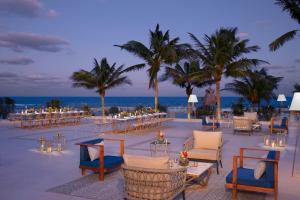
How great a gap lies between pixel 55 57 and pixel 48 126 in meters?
8.79

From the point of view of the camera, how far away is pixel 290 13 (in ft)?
39.3

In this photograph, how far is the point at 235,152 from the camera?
8.54 meters

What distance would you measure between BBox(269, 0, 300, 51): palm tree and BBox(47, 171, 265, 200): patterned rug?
310 inches

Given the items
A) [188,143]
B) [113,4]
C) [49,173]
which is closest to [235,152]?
[188,143]

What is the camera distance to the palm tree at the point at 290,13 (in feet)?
37.8

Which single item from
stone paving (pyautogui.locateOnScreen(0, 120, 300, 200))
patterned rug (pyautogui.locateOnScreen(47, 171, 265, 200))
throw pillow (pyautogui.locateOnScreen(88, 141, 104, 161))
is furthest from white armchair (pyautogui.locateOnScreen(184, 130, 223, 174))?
throw pillow (pyautogui.locateOnScreen(88, 141, 104, 161))

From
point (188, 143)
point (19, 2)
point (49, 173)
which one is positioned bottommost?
point (49, 173)

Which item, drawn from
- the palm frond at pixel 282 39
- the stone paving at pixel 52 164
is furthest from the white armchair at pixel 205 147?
the palm frond at pixel 282 39

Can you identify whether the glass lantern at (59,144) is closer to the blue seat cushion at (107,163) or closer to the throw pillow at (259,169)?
the blue seat cushion at (107,163)

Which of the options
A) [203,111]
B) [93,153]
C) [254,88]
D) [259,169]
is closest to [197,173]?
[259,169]

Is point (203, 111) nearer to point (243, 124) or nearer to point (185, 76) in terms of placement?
point (185, 76)

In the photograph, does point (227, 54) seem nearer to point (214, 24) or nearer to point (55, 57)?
point (214, 24)

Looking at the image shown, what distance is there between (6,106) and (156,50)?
35.5 feet

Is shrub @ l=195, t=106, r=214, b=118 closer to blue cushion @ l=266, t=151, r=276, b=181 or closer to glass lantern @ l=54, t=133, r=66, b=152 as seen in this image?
glass lantern @ l=54, t=133, r=66, b=152
